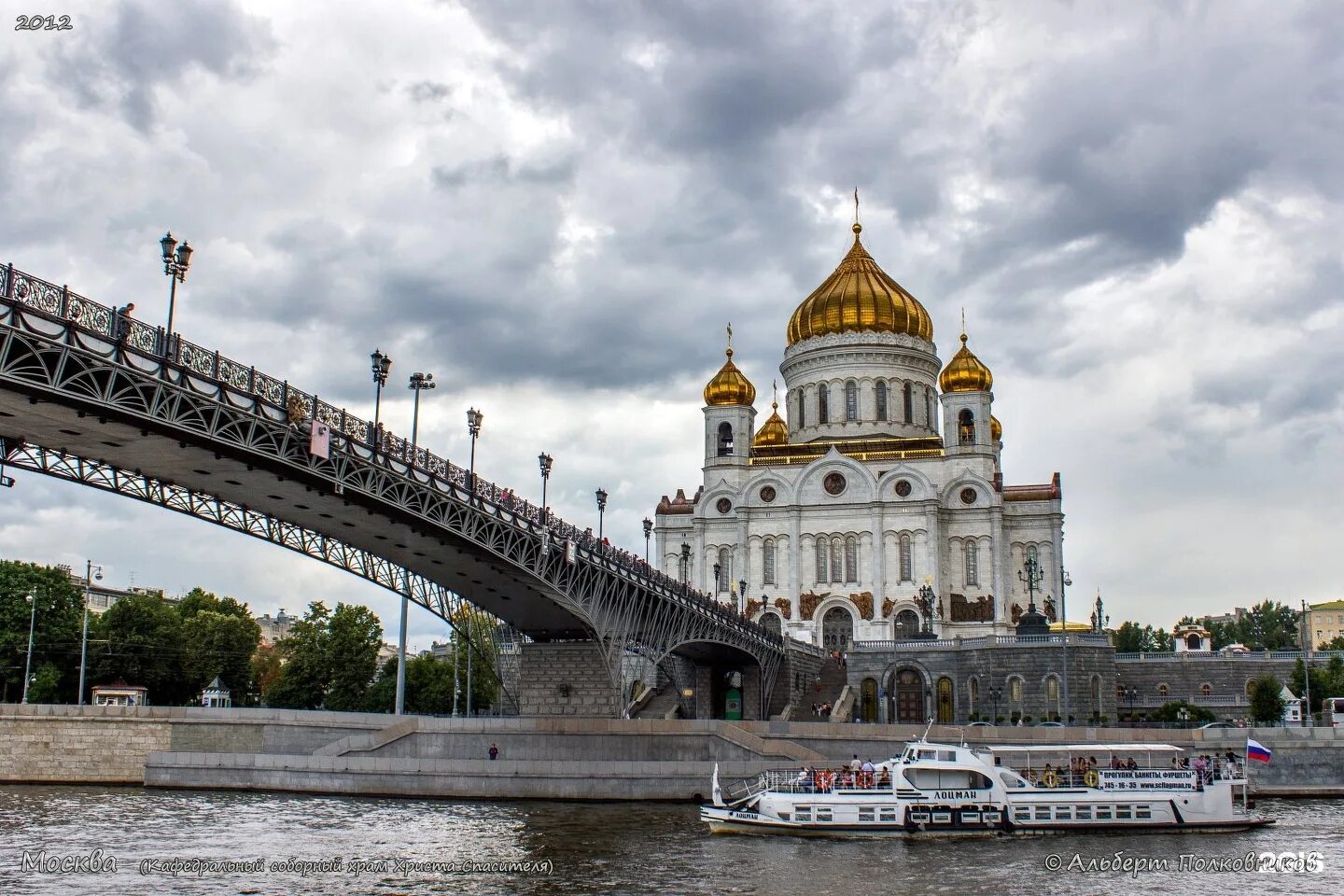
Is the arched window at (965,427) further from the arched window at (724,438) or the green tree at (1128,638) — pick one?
the green tree at (1128,638)

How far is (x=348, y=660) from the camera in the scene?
7425 cm

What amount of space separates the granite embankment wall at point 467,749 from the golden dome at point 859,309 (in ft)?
164

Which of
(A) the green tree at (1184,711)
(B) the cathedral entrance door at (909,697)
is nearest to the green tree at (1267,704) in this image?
(A) the green tree at (1184,711)

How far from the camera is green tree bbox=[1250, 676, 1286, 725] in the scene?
55312 mm

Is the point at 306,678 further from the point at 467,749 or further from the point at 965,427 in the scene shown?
the point at 965,427

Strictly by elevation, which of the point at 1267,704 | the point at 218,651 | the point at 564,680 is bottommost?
the point at 1267,704

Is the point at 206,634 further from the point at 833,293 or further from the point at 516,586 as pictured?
the point at 833,293

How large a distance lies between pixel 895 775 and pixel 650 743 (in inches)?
471

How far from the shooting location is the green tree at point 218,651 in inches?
2830

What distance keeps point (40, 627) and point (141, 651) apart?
5.73 m

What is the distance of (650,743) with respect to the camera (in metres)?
43.9

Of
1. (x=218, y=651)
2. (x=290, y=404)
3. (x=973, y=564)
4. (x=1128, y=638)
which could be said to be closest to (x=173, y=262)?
(x=290, y=404)

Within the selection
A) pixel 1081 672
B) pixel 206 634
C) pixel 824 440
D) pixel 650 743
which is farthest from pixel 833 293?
pixel 650 743

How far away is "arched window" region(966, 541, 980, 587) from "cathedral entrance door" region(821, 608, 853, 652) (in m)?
7.66
